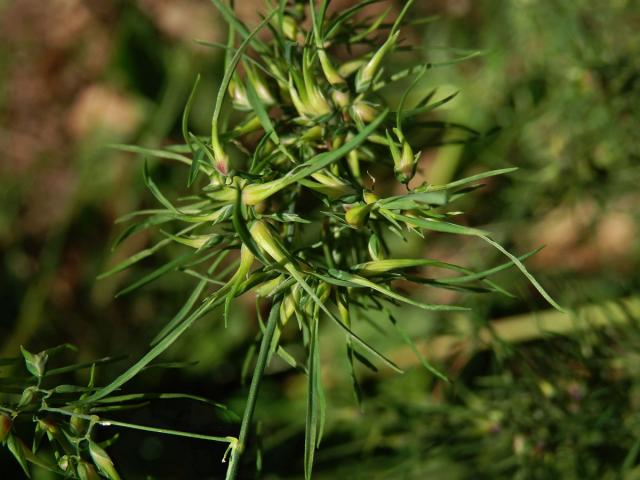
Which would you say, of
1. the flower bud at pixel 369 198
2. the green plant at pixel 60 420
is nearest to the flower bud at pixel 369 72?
the flower bud at pixel 369 198

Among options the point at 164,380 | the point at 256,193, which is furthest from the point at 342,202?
the point at 164,380

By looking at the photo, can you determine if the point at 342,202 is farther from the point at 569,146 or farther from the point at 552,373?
the point at 569,146

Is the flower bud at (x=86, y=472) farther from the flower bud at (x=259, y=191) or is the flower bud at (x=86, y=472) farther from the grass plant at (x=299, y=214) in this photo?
the flower bud at (x=259, y=191)

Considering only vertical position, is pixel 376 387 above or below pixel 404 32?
below

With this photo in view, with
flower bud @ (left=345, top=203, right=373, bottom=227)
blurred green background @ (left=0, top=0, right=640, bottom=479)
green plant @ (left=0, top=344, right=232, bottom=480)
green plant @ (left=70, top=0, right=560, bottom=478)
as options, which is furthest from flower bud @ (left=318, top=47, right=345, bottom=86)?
A: blurred green background @ (left=0, top=0, right=640, bottom=479)

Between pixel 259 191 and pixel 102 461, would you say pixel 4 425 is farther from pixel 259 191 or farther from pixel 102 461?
pixel 259 191

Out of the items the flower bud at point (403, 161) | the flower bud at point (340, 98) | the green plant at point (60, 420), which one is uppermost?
the flower bud at point (340, 98)
